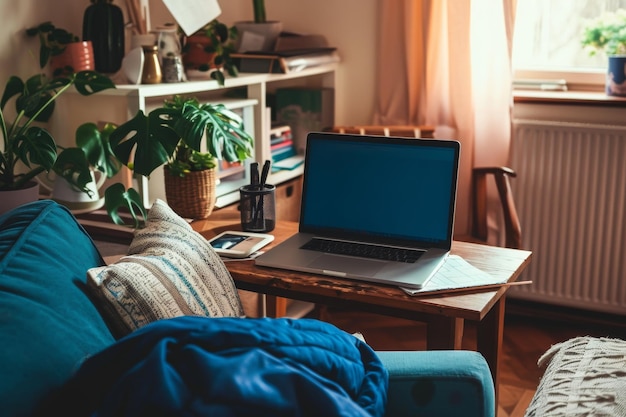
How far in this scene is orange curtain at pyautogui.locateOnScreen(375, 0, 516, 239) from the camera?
2.88m

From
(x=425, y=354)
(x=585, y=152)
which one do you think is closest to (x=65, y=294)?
(x=425, y=354)

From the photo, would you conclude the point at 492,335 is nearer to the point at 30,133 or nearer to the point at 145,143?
the point at 145,143

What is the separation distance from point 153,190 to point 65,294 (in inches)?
50.0

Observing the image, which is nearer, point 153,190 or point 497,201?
point 153,190

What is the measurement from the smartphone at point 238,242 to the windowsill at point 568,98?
139 cm

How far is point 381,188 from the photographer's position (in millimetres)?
1877

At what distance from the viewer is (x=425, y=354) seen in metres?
1.37

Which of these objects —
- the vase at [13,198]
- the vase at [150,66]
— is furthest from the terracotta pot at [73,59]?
the vase at [13,198]

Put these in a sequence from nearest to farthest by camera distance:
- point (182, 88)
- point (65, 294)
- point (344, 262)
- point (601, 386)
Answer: point (65, 294) < point (601, 386) < point (344, 262) < point (182, 88)

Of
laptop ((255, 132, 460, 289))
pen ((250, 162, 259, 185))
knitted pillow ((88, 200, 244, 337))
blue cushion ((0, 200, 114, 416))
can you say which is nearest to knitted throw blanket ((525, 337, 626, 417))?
laptop ((255, 132, 460, 289))

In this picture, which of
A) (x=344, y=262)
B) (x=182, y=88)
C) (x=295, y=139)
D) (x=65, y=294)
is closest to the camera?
(x=65, y=294)

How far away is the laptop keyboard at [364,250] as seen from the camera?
1795 millimetres

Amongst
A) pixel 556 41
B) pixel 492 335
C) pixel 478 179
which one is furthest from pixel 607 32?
pixel 492 335

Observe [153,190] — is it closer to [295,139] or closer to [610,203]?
[295,139]
